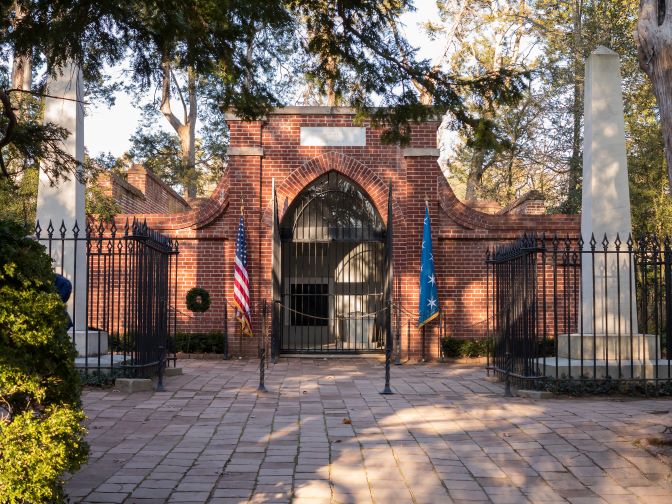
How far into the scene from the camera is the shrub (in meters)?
3.88

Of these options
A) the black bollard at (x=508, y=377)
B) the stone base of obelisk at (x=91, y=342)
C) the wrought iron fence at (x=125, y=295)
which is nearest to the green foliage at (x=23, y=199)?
the wrought iron fence at (x=125, y=295)

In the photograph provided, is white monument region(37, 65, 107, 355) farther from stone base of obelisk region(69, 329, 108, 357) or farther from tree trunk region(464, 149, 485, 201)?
tree trunk region(464, 149, 485, 201)

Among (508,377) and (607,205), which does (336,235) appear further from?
(508,377)

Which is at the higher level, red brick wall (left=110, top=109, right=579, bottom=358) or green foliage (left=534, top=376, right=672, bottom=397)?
red brick wall (left=110, top=109, right=579, bottom=358)

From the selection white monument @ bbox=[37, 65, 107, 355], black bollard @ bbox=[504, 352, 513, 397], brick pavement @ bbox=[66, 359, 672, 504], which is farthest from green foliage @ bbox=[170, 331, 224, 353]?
black bollard @ bbox=[504, 352, 513, 397]

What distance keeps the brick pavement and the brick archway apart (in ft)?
21.5

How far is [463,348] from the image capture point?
1673 centimetres

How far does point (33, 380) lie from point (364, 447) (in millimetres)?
3654

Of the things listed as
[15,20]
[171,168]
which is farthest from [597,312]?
[171,168]

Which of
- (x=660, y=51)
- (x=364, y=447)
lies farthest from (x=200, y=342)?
(x=660, y=51)

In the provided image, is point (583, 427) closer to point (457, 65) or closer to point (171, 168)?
point (457, 65)

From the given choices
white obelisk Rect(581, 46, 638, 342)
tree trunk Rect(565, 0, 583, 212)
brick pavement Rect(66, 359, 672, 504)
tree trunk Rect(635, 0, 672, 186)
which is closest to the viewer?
brick pavement Rect(66, 359, 672, 504)

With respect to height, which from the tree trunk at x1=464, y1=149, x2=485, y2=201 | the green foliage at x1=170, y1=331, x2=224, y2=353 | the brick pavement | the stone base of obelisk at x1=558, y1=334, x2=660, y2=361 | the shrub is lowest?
the brick pavement

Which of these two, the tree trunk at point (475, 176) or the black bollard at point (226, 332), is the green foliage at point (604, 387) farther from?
the tree trunk at point (475, 176)
